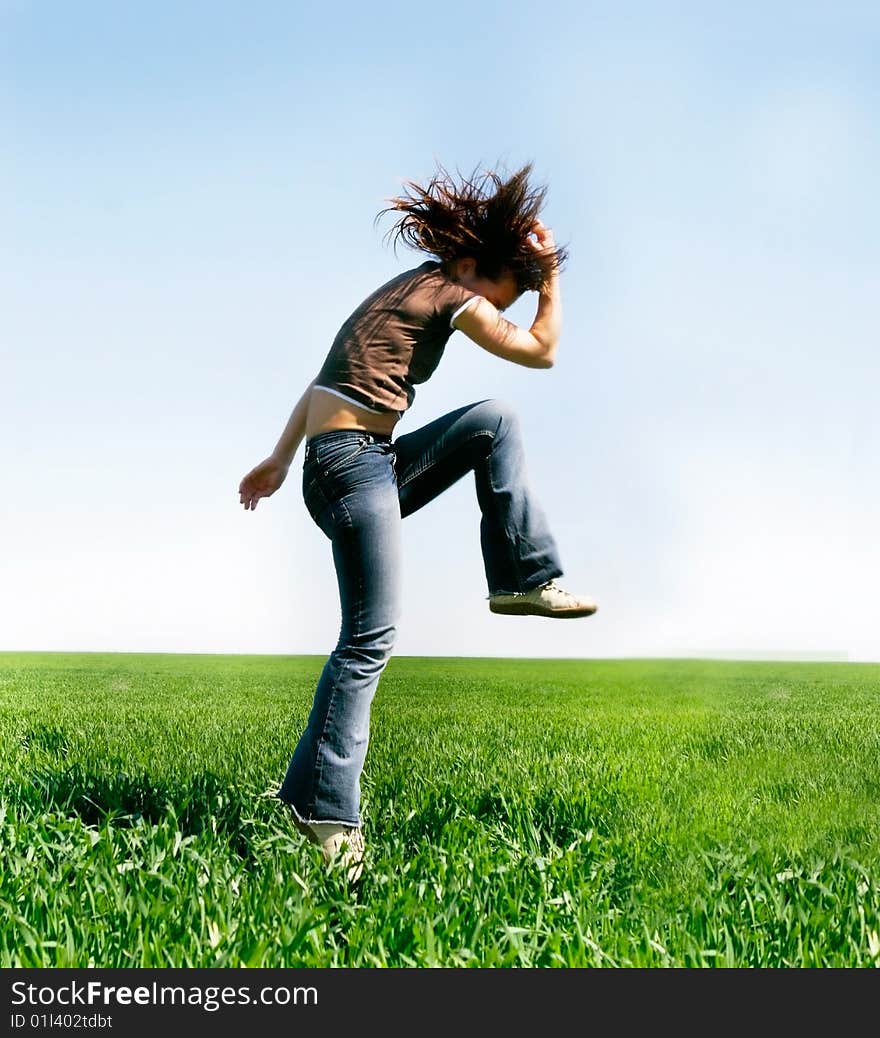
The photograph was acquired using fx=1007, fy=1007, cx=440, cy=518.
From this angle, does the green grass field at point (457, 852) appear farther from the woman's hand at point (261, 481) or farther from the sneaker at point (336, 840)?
the woman's hand at point (261, 481)

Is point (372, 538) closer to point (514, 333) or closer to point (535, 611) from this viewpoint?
point (535, 611)

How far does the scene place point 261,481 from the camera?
4336 millimetres

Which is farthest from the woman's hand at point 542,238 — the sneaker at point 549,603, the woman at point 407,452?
the sneaker at point 549,603

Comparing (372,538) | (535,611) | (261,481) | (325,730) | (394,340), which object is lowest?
(325,730)

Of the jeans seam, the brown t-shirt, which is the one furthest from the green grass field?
the brown t-shirt

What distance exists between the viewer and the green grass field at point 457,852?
287cm

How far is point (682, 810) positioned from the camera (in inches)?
187

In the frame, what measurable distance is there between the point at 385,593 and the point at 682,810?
2.02 meters

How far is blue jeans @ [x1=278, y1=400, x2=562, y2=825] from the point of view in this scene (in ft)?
12.1

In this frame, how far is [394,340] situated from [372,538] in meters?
0.73

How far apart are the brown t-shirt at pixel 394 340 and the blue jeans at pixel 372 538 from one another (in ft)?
0.58

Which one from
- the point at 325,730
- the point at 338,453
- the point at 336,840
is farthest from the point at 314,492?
the point at 336,840

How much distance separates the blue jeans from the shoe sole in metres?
0.08
